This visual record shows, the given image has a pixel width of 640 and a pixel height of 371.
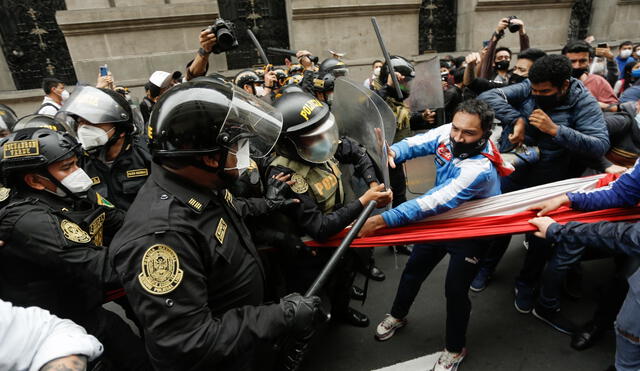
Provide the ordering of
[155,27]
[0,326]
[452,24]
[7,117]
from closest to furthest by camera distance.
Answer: [0,326] → [7,117] → [155,27] → [452,24]

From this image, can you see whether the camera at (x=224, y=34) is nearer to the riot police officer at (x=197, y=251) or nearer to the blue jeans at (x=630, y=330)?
the riot police officer at (x=197, y=251)

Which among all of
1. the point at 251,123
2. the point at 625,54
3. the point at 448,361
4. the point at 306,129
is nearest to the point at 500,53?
the point at 625,54

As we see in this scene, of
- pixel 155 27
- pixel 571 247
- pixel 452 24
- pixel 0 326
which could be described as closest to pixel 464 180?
pixel 571 247

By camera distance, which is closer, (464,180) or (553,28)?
(464,180)

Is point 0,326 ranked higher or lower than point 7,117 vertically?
lower

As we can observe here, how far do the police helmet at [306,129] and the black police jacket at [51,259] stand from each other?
51.2 inches

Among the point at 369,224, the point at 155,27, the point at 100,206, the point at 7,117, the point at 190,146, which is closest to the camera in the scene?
the point at 190,146

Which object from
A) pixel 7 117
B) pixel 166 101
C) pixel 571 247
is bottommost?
pixel 571 247

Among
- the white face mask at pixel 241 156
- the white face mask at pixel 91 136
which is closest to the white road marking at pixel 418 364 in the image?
the white face mask at pixel 241 156

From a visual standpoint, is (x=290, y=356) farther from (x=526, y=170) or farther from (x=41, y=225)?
(x=526, y=170)

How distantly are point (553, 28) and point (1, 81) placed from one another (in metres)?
16.5

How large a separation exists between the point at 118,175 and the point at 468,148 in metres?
2.71

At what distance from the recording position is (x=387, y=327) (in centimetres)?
301

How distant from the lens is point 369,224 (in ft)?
8.04
